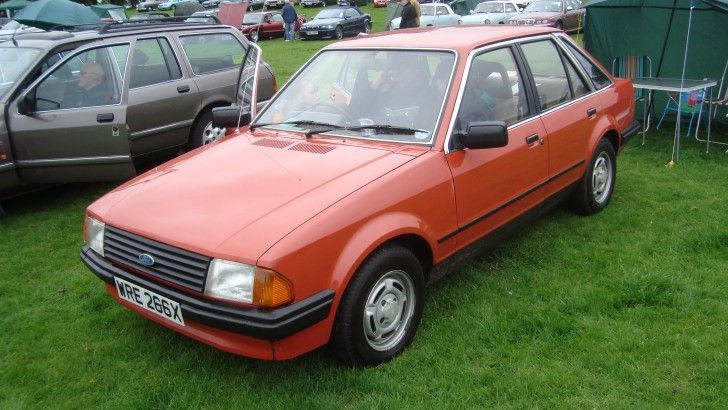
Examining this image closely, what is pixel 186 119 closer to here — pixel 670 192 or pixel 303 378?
pixel 303 378

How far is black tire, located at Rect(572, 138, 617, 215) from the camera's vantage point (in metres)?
5.08

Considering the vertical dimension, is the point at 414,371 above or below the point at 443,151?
below

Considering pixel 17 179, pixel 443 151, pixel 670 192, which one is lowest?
pixel 670 192

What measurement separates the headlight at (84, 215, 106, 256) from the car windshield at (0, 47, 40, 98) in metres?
3.01

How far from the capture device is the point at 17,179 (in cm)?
568

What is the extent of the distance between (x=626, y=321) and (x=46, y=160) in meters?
5.04

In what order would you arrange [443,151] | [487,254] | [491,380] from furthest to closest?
[487,254] < [443,151] < [491,380]

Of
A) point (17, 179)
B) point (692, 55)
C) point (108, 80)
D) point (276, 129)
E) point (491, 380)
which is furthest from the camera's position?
point (692, 55)

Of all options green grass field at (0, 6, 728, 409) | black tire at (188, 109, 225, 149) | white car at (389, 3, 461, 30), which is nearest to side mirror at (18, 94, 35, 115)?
green grass field at (0, 6, 728, 409)

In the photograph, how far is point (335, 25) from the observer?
25.8 m

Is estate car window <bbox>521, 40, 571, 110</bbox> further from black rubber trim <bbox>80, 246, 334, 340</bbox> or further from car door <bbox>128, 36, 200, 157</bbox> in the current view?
car door <bbox>128, 36, 200, 157</bbox>

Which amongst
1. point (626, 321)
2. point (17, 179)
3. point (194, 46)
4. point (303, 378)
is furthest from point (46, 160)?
point (626, 321)

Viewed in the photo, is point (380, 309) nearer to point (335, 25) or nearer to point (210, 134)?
point (210, 134)

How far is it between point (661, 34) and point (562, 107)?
5.00m
